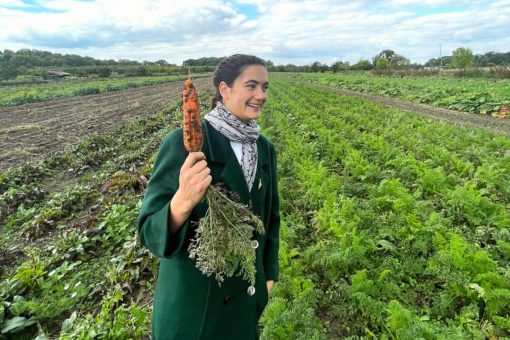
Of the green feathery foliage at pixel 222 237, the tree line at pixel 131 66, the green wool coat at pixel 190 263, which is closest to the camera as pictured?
the green feathery foliage at pixel 222 237

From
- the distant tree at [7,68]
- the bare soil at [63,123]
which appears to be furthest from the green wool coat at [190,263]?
the distant tree at [7,68]

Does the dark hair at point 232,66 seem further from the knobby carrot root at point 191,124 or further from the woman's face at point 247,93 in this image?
the knobby carrot root at point 191,124

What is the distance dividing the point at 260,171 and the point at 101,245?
4805 mm

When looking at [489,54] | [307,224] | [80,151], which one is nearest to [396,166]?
[307,224]

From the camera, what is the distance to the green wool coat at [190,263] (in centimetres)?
174

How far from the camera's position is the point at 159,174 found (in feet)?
5.83

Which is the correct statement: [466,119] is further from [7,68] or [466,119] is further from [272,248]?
[7,68]

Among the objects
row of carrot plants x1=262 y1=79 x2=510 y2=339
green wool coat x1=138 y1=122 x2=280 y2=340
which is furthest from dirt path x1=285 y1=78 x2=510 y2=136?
green wool coat x1=138 y1=122 x2=280 y2=340

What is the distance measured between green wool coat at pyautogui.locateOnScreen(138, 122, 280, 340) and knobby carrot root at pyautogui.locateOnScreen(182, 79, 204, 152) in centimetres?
15

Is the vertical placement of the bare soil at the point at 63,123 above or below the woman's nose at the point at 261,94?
below

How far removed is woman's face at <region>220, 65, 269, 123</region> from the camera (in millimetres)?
2029

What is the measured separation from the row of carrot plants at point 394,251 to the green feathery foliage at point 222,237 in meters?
2.07

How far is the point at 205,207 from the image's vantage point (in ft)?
6.02

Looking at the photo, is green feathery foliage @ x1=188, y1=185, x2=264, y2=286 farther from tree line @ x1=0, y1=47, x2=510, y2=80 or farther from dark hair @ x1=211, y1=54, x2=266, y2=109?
tree line @ x1=0, y1=47, x2=510, y2=80
